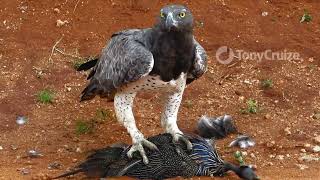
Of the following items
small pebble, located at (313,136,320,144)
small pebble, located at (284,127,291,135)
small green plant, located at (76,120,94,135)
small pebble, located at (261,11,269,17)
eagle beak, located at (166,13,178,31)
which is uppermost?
eagle beak, located at (166,13,178,31)

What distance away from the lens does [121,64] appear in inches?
255

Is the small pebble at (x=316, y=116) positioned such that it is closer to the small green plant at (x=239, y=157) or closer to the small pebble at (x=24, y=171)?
the small green plant at (x=239, y=157)

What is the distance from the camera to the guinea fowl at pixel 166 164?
21.0ft

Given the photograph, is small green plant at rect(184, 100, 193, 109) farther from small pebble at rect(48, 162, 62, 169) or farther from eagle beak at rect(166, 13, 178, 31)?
eagle beak at rect(166, 13, 178, 31)

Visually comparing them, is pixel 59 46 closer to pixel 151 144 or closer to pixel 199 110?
pixel 199 110

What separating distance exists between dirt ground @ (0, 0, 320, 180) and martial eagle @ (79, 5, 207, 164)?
29.1 inches

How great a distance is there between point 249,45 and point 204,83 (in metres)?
1.11

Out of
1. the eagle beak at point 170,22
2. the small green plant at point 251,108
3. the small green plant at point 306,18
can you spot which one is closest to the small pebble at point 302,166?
the small green plant at point 251,108

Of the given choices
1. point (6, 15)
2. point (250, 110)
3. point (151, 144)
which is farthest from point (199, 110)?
point (6, 15)

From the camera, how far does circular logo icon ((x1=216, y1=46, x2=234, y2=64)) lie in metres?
9.15

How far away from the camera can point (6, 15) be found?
984 cm

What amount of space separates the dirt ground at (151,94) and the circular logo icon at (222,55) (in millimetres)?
68

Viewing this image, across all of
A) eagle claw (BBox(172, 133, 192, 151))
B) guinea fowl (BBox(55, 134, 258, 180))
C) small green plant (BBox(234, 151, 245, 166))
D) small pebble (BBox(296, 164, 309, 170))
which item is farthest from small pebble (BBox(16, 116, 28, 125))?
small pebble (BBox(296, 164, 309, 170))

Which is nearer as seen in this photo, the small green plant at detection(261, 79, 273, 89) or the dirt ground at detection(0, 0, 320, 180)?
the dirt ground at detection(0, 0, 320, 180)
